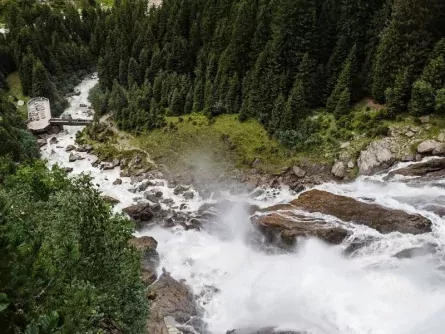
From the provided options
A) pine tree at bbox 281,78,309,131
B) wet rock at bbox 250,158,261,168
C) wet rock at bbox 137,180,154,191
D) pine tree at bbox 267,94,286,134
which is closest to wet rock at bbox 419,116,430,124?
pine tree at bbox 281,78,309,131


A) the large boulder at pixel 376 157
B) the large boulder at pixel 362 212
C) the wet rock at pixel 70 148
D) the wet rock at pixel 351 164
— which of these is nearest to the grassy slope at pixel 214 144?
the wet rock at pixel 351 164

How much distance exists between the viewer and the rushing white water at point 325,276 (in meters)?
40.8

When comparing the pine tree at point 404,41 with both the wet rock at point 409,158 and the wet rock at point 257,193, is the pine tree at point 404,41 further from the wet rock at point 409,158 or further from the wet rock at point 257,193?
the wet rock at point 257,193

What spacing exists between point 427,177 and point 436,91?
12429 millimetres

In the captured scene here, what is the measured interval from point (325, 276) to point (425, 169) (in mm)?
Result: 20940

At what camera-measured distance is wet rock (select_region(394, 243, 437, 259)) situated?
45344 mm

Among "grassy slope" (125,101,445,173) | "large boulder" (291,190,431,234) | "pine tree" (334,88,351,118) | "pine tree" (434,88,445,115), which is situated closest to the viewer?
"large boulder" (291,190,431,234)

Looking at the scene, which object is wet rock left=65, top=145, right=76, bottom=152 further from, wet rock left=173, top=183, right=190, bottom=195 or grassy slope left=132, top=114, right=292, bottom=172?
wet rock left=173, top=183, right=190, bottom=195

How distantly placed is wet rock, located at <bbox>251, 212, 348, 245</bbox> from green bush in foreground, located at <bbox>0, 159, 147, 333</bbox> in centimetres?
2062

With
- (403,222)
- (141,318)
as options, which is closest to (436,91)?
(403,222)

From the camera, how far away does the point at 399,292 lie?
42375 millimetres

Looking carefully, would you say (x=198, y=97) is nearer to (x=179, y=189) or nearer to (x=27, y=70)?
(x=179, y=189)

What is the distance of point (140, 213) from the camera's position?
57875mm

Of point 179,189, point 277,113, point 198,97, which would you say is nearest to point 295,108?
point 277,113
